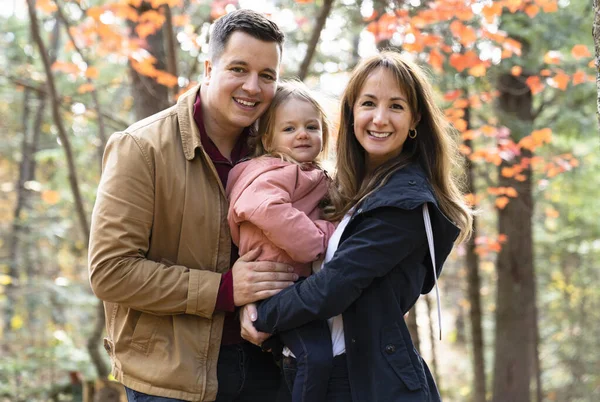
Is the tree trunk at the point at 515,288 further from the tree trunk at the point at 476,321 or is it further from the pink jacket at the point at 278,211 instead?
the pink jacket at the point at 278,211

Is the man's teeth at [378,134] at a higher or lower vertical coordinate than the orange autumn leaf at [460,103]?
lower

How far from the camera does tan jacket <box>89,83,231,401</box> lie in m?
2.46

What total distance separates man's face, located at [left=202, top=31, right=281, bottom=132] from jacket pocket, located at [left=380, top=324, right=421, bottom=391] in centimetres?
114

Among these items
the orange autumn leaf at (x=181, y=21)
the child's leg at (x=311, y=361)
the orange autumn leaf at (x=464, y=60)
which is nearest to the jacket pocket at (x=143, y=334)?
the child's leg at (x=311, y=361)

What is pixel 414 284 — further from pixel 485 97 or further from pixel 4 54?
pixel 4 54

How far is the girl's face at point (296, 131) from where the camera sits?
2.83m

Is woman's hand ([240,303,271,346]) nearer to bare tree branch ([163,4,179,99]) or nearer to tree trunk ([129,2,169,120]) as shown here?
bare tree branch ([163,4,179,99])

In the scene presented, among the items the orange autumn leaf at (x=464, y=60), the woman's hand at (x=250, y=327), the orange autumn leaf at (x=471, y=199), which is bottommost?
the woman's hand at (x=250, y=327)

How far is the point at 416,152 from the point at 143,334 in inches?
54.6

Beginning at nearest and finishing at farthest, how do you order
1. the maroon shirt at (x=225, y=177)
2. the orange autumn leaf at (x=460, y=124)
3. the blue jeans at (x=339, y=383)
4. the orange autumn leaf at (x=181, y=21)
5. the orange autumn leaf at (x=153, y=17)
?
the blue jeans at (x=339, y=383), the maroon shirt at (x=225, y=177), the orange autumn leaf at (x=153, y=17), the orange autumn leaf at (x=181, y=21), the orange autumn leaf at (x=460, y=124)

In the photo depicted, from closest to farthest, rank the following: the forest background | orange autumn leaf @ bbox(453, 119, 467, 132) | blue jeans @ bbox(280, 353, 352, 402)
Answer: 1. blue jeans @ bbox(280, 353, 352, 402)
2. the forest background
3. orange autumn leaf @ bbox(453, 119, 467, 132)

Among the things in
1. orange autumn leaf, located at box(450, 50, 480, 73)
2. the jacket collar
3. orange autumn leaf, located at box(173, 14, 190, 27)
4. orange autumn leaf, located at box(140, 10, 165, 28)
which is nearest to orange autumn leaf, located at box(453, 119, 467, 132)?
orange autumn leaf, located at box(450, 50, 480, 73)

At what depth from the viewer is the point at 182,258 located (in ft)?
8.58

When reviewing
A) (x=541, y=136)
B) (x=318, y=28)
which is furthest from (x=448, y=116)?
(x=318, y=28)
